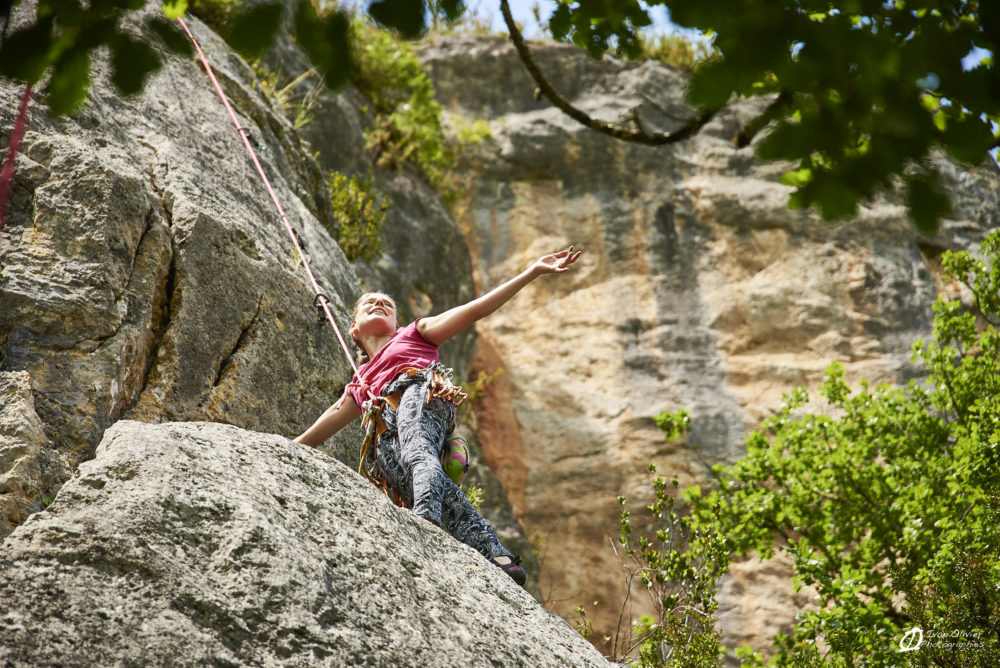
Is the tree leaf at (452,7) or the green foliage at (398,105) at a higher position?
the tree leaf at (452,7)

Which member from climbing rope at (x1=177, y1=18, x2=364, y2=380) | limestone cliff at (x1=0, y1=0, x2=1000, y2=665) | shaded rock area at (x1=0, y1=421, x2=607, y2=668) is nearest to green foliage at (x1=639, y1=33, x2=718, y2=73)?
limestone cliff at (x1=0, y1=0, x2=1000, y2=665)

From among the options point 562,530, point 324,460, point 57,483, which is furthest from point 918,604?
point 562,530

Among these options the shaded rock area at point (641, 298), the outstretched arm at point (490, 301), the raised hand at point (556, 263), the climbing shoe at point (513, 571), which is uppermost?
the raised hand at point (556, 263)

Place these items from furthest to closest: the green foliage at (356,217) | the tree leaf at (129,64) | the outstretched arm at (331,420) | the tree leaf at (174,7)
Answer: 1. the green foliage at (356,217)
2. the outstretched arm at (331,420)
3. the tree leaf at (174,7)
4. the tree leaf at (129,64)

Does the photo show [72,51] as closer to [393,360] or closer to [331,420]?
[393,360]

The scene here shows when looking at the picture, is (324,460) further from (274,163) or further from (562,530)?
(562,530)

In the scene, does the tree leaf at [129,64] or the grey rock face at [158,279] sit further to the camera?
the grey rock face at [158,279]

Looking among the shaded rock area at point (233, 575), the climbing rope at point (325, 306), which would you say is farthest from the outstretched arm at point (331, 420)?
the shaded rock area at point (233, 575)

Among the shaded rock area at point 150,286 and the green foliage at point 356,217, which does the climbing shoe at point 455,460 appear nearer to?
the shaded rock area at point 150,286

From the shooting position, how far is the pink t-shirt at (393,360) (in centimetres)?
496

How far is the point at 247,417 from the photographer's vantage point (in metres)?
5.61

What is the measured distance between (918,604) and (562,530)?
7.30 metres

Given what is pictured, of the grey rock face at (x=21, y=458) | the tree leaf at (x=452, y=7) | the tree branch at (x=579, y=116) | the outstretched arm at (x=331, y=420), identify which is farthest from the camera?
the outstretched arm at (x=331, y=420)

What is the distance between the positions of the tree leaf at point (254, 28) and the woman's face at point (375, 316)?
3.28 m
